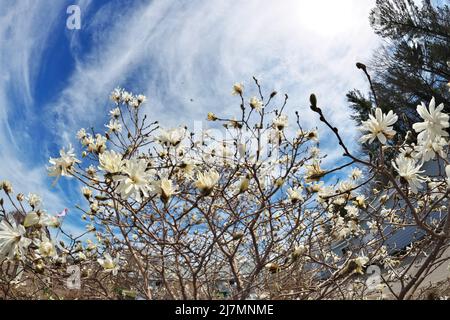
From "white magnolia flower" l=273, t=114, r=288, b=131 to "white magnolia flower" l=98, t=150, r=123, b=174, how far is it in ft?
3.34

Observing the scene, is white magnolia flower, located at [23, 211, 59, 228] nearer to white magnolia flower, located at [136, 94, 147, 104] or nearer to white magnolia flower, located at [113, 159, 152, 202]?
white magnolia flower, located at [113, 159, 152, 202]

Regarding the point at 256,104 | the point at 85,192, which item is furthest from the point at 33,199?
the point at 256,104

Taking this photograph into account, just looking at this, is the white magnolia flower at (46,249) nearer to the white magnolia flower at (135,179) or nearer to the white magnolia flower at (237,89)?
the white magnolia flower at (135,179)

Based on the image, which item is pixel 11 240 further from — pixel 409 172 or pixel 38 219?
pixel 409 172

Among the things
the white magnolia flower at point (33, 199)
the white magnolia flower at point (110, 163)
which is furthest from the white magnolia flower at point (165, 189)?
the white magnolia flower at point (33, 199)

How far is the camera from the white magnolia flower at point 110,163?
976 millimetres

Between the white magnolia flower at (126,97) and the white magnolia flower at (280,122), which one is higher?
the white magnolia flower at (126,97)

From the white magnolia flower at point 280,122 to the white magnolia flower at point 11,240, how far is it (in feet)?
4.09

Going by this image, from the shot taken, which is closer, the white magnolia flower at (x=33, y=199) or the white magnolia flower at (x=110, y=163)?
the white magnolia flower at (x=110, y=163)

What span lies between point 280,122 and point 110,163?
1.06 m

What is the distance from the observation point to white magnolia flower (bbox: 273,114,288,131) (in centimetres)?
182
